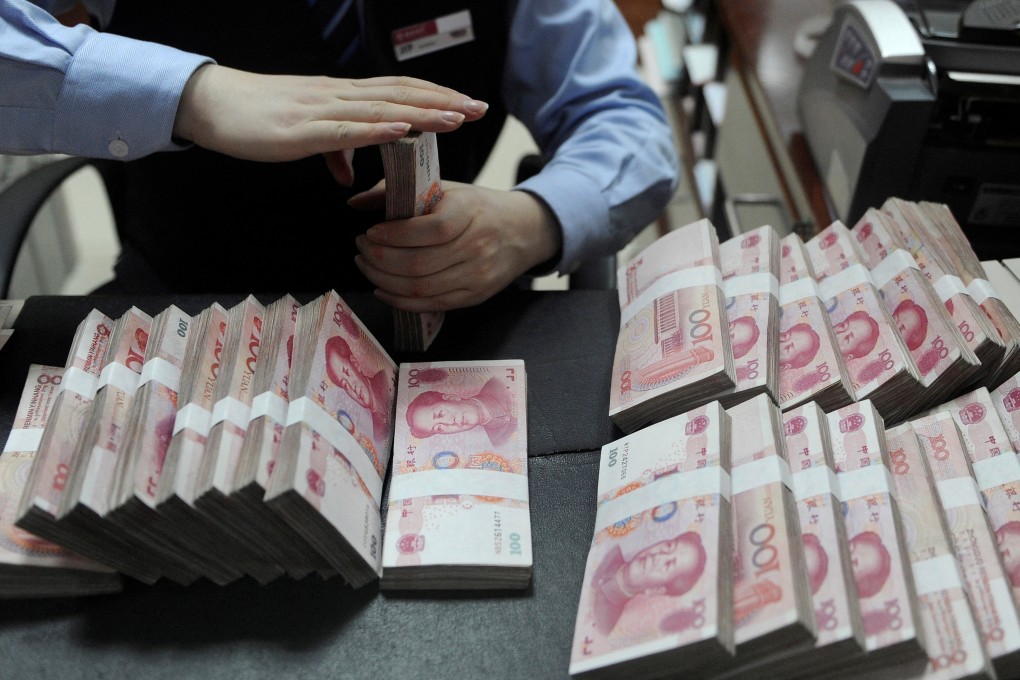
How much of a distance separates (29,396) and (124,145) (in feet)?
1.02

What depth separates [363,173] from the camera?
1.34m

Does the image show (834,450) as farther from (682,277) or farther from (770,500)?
(682,277)

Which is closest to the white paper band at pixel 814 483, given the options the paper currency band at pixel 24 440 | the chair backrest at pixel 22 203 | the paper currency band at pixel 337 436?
the paper currency band at pixel 337 436

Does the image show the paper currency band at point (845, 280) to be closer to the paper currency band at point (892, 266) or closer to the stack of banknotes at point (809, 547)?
the paper currency band at point (892, 266)

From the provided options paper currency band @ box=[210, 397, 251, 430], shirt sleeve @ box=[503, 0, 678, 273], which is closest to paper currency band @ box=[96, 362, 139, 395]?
paper currency band @ box=[210, 397, 251, 430]

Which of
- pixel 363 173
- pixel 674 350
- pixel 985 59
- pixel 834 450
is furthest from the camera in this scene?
pixel 363 173

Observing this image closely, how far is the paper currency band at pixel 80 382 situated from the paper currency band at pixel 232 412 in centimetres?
15

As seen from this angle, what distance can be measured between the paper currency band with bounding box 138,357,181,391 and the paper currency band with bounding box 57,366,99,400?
0.05 meters

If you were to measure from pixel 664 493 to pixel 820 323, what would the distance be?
289mm

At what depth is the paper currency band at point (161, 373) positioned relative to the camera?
83 cm

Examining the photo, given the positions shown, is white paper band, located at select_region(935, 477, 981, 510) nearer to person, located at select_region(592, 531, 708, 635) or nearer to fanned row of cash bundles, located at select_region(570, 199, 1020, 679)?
fanned row of cash bundles, located at select_region(570, 199, 1020, 679)

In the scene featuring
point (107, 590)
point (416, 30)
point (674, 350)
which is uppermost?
point (416, 30)

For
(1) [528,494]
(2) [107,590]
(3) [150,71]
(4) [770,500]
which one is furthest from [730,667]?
(3) [150,71]

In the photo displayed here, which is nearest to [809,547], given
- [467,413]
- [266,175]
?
[467,413]
